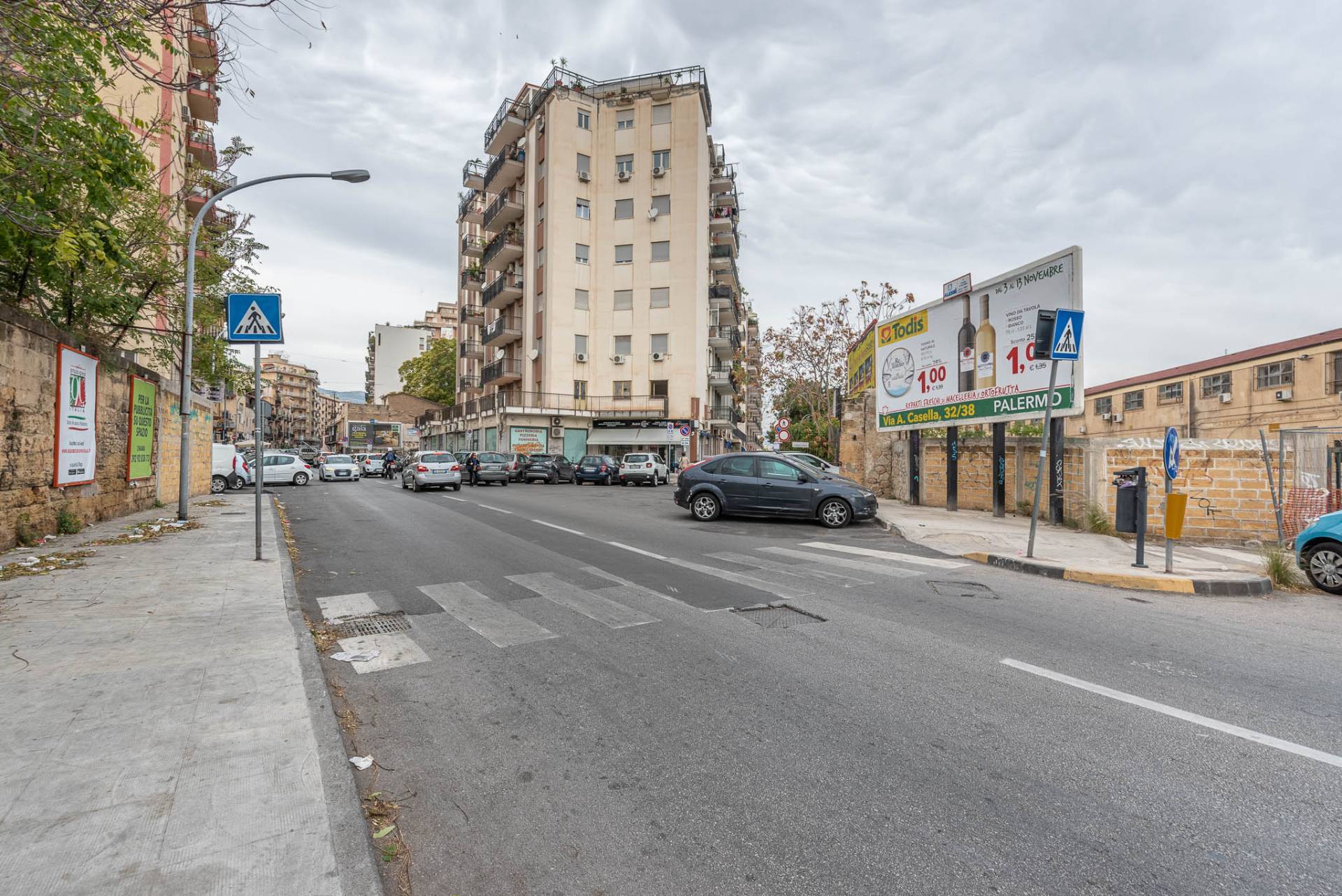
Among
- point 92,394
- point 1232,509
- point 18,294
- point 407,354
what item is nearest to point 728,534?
point 1232,509

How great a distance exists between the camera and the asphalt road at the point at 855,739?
237cm

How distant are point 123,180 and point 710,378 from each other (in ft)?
131

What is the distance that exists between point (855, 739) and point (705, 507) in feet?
36.0

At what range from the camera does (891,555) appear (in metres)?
9.43

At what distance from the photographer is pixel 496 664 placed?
4488 mm

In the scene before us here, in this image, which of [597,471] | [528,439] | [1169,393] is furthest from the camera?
[528,439]

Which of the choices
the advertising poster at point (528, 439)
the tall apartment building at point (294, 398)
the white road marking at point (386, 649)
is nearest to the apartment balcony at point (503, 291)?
the advertising poster at point (528, 439)

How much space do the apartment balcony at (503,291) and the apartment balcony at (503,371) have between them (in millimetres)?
4069

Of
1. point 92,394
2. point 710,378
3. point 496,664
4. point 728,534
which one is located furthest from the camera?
point 710,378

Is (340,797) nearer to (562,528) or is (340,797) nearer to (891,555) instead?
(891,555)

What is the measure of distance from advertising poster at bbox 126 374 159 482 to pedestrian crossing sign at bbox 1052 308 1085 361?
15.9 meters

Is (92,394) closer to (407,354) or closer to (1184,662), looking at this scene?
(1184,662)

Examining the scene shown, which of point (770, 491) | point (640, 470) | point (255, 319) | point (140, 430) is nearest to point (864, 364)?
point (770, 491)

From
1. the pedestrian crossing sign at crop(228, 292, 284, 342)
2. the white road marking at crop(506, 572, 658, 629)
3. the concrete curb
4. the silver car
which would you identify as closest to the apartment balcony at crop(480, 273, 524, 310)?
the silver car
